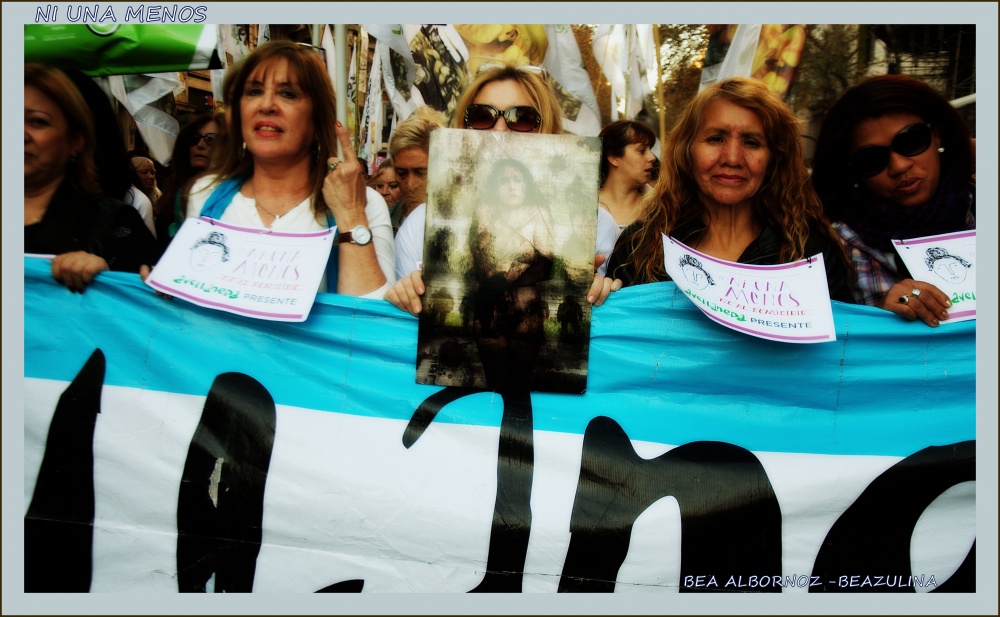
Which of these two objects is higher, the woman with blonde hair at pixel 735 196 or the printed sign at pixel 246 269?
the woman with blonde hair at pixel 735 196

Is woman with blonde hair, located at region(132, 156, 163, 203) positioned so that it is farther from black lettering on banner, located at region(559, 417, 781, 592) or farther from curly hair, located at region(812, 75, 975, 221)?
curly hair, located at region(812, 75, 975, 221)

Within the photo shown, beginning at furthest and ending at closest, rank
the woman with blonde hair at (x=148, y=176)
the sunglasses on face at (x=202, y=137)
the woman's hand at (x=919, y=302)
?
the woman with blonde hair at (x=148, y=176) → the sunglasses on face at (x=202, y=137) → the woman's hand at (x=919, y=302)

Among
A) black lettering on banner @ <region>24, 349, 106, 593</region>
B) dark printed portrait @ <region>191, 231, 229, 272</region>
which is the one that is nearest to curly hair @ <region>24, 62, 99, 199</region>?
dark printed portrait @ <region>191, 231, 229, 272</region>

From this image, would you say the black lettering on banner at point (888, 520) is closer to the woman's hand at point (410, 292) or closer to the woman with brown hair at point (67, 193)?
the woman's hand at point (410, 292)

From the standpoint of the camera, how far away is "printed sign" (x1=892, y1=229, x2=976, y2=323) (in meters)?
2.82

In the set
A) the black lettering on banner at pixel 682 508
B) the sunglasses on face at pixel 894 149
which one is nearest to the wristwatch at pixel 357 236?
the black lettering on banner at pixel 682 508

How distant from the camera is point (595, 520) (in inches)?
106

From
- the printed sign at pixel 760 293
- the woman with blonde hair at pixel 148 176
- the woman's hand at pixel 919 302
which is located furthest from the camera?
the woman with blonde hair at pixel 148 176

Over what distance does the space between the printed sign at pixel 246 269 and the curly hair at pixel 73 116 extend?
43 centimetres

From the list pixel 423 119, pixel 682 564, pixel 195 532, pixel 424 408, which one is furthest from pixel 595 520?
pixel 423 119

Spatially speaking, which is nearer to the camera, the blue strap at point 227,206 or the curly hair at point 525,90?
the blue strap at point 227,206

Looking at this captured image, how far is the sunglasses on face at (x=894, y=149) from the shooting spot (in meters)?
2.93

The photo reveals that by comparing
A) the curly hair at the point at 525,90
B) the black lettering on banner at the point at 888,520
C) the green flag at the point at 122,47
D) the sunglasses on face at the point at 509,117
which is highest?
the green flag at the point at 122,47

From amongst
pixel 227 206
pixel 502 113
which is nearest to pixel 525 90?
pixel 502 113
